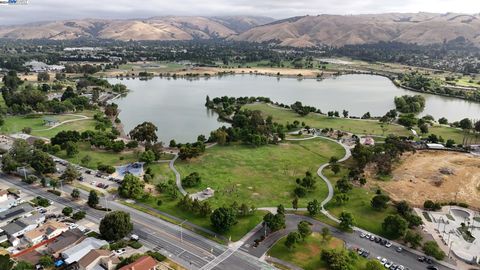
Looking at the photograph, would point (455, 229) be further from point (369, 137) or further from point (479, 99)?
point (479, 99)

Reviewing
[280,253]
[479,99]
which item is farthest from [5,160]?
[479,99]

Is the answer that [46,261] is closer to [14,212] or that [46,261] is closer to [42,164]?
[14,212]

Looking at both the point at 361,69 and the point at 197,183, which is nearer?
the point at 197,183

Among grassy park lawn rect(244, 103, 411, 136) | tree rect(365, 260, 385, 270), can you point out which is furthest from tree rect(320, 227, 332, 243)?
grassy park lawn rect(244, 103, 411, 136)

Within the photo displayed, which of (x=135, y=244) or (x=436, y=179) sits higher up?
(x=436, y=179)

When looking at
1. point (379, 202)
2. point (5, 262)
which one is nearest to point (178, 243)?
point (5, 262)

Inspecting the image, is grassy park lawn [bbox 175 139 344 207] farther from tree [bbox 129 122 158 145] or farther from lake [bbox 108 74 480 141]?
lake [bbox 108 74 480 141]

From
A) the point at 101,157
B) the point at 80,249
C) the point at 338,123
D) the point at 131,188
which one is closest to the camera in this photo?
the point at 80,249
